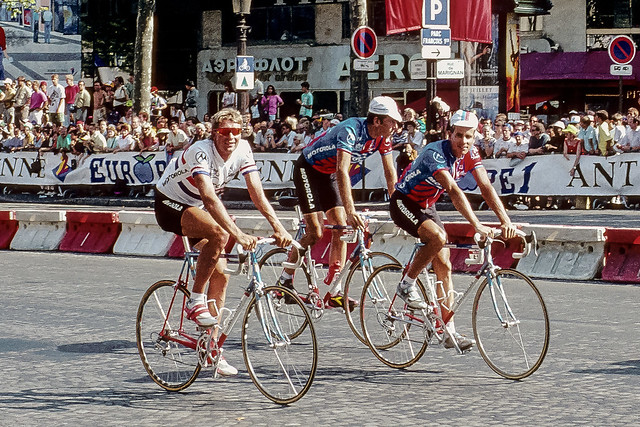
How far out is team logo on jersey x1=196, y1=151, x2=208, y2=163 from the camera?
785 centimetres

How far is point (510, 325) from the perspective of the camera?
26.8 ft

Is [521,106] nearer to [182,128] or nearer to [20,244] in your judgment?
[182,128]

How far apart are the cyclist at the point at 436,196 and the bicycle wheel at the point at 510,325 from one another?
22 centimetres

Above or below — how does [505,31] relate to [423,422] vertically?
above

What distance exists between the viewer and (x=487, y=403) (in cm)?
757

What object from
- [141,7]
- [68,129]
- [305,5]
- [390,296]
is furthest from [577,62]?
[390,296]

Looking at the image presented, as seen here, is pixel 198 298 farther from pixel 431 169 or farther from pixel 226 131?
pixel 431 169

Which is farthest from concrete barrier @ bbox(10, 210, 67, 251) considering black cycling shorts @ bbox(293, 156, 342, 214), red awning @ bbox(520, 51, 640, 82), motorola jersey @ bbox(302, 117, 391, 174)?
red awning @ bbox(520, 51, 640, 82)

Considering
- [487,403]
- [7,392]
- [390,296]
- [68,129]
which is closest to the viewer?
[487,403]

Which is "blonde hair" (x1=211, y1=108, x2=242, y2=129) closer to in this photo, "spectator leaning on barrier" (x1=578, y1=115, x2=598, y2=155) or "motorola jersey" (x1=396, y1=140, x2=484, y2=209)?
"motorola jersey" (x1=396, y1=140, x2=484, y2=209)

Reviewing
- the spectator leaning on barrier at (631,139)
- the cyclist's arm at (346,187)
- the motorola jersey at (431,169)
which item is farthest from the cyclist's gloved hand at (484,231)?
the spectator leaning on barrier at (631,139)

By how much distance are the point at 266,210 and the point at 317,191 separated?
2383mm

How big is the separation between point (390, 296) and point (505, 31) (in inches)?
1096

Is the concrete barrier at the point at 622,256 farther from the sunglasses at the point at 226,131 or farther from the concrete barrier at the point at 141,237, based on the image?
the sunglasses at the point at 226,131
